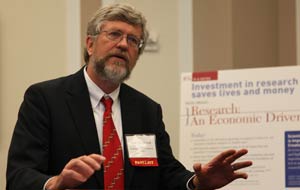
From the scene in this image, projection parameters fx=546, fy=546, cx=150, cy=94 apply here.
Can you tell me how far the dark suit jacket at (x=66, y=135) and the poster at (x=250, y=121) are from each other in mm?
264

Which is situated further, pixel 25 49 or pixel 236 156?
pixel 25 49

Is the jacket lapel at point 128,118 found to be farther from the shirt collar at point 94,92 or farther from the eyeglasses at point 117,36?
the eyeglasses at point 117,36

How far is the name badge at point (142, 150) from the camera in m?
2.56

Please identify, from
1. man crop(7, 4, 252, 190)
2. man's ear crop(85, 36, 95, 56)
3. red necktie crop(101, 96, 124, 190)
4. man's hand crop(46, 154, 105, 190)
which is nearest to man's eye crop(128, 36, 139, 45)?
man crop(7, 4, 252, 190)

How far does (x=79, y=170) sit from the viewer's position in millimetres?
1895

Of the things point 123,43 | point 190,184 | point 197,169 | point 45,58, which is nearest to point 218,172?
point 197,169

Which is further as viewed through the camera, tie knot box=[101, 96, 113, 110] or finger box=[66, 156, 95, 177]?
tie knot box=[101, 96, 113, 110]

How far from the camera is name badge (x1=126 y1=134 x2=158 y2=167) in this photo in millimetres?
2564

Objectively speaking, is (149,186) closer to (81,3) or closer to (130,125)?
(130,125)

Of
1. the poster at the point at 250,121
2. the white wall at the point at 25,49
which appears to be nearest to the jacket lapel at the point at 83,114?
the poster at the point at 250,121

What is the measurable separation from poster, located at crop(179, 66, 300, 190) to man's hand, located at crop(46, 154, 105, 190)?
3.71ft

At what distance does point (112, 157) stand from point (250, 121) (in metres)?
0.81

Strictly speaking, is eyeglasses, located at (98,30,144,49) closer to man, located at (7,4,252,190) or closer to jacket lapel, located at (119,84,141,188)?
man, located at (7,4,252,190)

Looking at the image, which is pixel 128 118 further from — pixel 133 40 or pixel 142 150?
pixel 133 40
